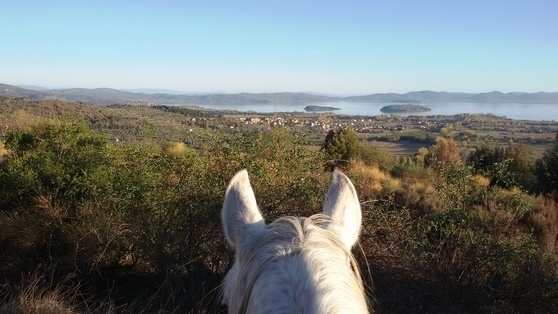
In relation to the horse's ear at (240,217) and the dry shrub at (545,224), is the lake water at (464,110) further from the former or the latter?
the horse's ear at (240,217)

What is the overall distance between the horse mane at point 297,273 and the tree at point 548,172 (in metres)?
14.5

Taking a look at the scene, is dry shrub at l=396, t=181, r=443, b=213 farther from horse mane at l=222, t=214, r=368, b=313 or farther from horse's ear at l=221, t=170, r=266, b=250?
horse mane at l=222, t=214, r=368, b=313

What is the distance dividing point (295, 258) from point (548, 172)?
621 inches

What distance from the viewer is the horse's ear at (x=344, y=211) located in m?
1.56

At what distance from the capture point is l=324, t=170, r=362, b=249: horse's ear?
5.11ft

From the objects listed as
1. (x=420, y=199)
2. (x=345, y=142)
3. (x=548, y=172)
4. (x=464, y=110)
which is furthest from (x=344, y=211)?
(x=464, y=110)

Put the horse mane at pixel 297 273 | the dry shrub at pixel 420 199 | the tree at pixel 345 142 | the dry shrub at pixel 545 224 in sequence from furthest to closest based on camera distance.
Result: the tree at pixel 345 142 → the dry shrub at pixel 420 199 → the dry shrub at pixel 545 224 → the horse mane at pixel 297 273

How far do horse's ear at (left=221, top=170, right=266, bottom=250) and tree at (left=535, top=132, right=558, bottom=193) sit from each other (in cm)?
1450

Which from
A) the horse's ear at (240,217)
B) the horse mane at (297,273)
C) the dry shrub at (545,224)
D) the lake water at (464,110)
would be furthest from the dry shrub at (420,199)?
the lake water at (464,110)

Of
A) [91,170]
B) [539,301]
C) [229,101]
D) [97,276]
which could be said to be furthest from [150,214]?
[229,101]

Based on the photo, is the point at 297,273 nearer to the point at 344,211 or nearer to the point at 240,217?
the point at 240,217

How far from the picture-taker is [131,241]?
657 cm

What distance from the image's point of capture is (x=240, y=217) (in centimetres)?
154

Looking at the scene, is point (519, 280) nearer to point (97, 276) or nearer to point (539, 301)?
point (539, 301)
